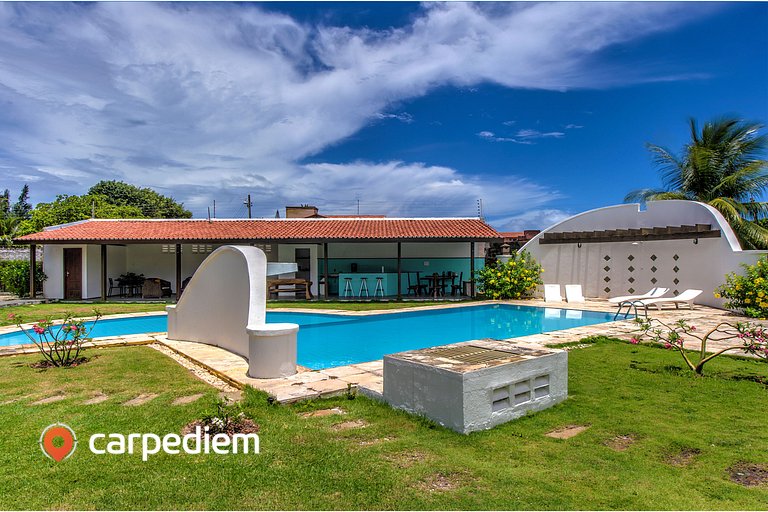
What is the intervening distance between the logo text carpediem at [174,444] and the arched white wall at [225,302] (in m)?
2.60

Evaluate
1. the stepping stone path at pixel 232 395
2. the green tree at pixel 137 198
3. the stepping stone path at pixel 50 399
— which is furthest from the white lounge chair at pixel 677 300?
the green tree at pixel 137 198

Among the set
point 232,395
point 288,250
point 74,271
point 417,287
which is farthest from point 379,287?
point 232,395

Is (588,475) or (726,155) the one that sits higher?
(726,155)

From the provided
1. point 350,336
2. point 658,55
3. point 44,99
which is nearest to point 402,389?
point 350,336

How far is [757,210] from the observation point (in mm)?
19328

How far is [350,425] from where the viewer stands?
165 inches

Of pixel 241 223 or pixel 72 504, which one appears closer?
pixel 72 504

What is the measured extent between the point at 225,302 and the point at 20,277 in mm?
18367

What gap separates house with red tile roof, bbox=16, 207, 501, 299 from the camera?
19.0 m

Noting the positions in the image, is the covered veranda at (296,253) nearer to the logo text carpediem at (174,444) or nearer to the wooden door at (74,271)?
the wooden door at (74,271)

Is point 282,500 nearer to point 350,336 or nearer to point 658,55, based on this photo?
point 350,336

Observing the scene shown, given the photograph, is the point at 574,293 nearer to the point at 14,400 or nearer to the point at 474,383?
the point at 474,383

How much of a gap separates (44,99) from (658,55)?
1886 cm

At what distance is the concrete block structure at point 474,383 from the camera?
3.98 meters
